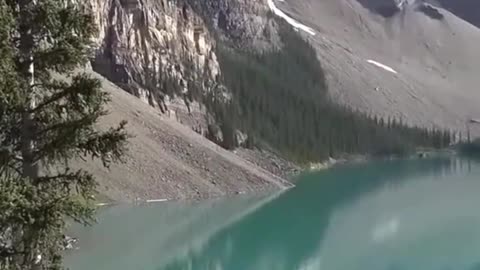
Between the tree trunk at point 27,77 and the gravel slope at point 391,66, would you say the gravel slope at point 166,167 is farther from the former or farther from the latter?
the gravel slope at point 391,66

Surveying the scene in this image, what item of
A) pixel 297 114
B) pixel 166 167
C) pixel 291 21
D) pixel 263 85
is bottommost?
pixel 297 114

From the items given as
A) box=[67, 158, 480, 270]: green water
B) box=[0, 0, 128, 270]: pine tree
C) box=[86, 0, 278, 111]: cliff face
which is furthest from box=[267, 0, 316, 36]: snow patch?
box=[0, 0, 128, 270]: pine tree

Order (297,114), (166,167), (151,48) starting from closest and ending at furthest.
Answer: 1. (166,167)
2. (151,48)
3. (297,114)

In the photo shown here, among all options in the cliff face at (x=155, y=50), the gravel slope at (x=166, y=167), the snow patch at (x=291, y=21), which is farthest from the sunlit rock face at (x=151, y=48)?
the snow patch at (x=291, y=21)

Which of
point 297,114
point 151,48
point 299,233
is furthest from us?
point 297,114

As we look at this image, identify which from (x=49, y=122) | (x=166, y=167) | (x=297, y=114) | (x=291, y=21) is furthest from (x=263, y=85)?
(x=49, y=122)

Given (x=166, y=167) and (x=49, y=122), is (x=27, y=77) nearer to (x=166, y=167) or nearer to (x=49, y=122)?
(x=49, y=122)

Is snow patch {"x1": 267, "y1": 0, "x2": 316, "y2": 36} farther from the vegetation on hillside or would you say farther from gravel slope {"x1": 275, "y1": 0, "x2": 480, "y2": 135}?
the vegetation on hillside
